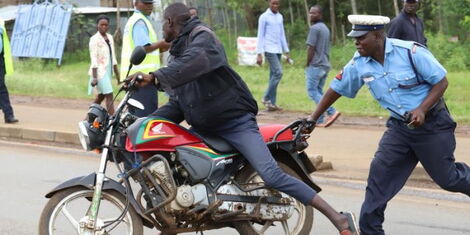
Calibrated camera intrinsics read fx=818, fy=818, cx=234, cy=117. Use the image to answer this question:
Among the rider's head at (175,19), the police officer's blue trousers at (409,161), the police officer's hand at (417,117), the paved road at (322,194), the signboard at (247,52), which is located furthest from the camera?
the signboard at (247,52)

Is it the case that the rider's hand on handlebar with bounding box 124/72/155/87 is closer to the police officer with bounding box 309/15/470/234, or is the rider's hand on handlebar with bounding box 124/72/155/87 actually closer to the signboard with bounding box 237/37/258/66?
the police officer with bounding box 309/15/470/234

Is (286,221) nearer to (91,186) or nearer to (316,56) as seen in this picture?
(91,186)

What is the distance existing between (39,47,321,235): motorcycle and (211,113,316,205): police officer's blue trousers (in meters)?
0.09

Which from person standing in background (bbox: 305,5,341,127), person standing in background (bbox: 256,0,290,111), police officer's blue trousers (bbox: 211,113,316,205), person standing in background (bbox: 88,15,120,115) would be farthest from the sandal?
person standing in background (bbox: 256,0,290,111)

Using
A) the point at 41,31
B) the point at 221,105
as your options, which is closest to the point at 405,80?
the point at 221,105

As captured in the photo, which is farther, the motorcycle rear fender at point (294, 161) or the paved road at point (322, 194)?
the paved road at point (322, 194)

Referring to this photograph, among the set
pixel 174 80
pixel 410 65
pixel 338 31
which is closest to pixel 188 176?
pixel 174 80

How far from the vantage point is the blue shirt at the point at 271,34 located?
499 inches

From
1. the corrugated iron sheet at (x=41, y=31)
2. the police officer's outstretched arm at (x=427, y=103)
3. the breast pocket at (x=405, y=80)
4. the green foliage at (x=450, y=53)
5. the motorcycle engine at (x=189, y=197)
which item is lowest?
the green foliage at (x=450, y=53)

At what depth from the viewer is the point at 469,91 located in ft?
49.0

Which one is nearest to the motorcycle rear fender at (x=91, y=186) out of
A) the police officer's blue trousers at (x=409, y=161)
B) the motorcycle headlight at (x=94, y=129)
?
the motorcycle headlight at (x=94, y=129)

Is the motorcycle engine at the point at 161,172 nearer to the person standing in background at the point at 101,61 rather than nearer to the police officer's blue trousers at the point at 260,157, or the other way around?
the police officer's blue trousers at the point at 260,157

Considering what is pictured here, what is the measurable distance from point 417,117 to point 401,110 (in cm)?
21

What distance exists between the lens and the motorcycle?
16.4 feet
